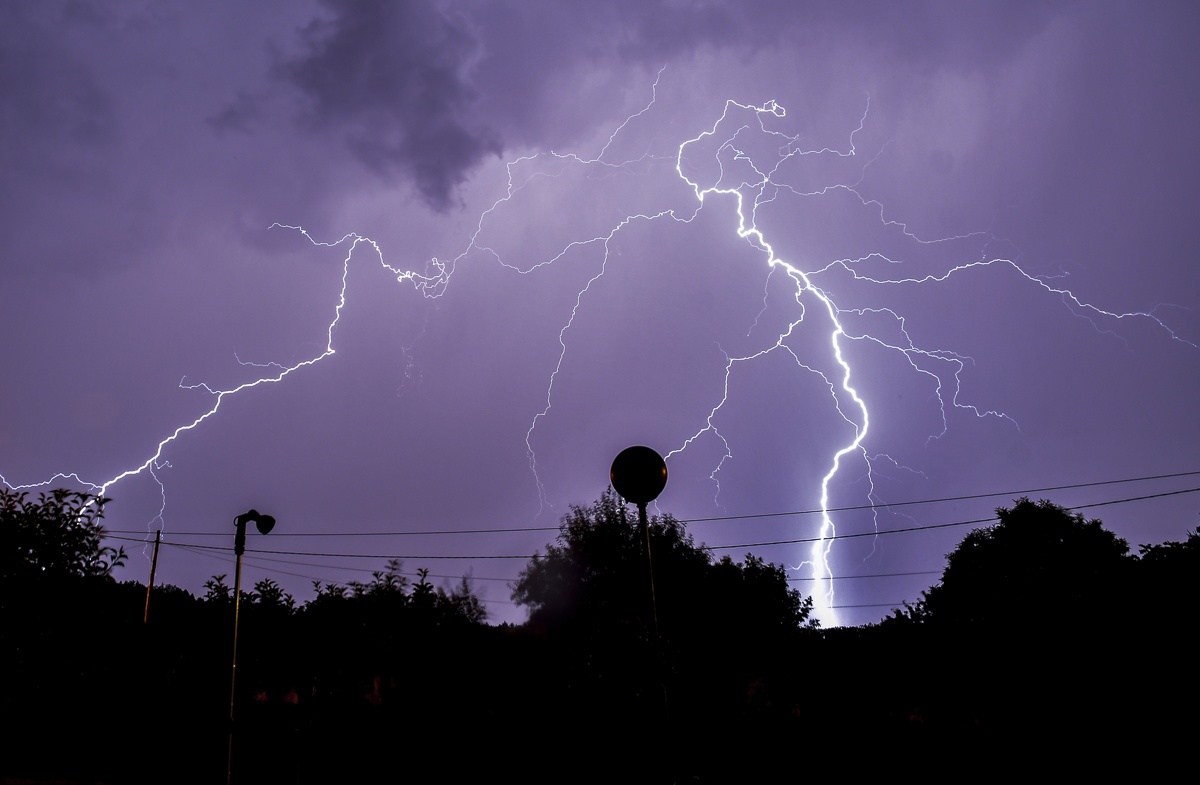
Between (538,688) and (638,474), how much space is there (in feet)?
21.3

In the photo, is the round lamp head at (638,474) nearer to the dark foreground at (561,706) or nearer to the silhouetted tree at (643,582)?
the dark foreground at (561,706)

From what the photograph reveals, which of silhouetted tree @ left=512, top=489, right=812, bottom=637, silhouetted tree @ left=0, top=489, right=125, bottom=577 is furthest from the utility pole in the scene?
silhouetted tree @ left=512, top=489, right=812, bottom=637

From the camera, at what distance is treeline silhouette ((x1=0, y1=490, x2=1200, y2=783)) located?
22.4ft

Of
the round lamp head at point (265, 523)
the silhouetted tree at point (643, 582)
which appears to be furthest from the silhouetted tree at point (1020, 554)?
the round lamp head at point (265, 523)

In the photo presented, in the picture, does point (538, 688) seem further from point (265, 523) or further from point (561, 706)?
point (265, 523)

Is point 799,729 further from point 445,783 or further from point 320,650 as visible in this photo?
point 320,650

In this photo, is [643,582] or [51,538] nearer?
[51,538]

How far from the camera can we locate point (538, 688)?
9047mm

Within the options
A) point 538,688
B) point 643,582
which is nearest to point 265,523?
point 538,688

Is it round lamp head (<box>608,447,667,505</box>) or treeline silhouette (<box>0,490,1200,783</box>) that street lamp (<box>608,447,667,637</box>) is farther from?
treeline silhouette (<box>0,490,1200,783</box>)

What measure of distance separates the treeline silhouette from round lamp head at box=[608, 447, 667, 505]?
7.70ft

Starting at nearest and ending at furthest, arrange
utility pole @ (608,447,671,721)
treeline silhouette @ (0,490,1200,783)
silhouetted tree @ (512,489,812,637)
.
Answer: utility pole @ (608,447,671,721) → treeline silhouette @ (0,490,1200,783) → silhouetted tree @ (512,489,812,637)

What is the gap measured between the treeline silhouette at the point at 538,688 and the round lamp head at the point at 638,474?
2348 mm

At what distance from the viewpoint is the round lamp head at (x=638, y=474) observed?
4312 mm
